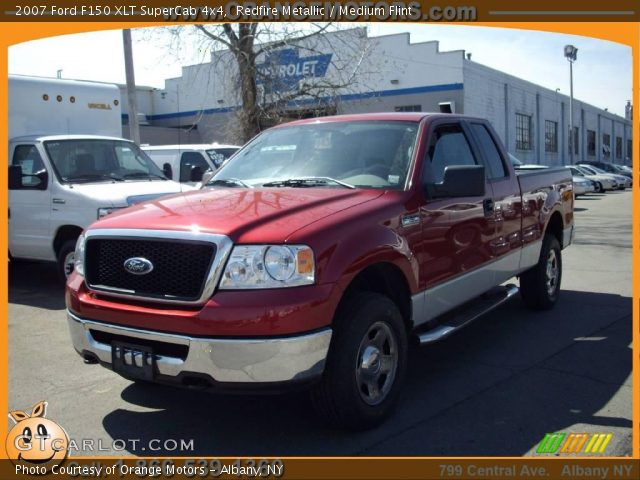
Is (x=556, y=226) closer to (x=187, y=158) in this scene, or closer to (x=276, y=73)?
(x=187, y=158)

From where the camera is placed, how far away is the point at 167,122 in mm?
40312

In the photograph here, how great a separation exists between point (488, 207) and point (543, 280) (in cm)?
188

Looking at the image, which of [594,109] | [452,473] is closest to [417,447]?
[452,473]

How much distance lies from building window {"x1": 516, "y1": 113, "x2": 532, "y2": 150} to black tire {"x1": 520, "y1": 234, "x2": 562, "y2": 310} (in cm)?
3400

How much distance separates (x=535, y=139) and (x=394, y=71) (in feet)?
45.9

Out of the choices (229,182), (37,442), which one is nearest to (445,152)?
(229,182)

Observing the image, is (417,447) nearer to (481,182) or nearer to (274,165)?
(481,182)

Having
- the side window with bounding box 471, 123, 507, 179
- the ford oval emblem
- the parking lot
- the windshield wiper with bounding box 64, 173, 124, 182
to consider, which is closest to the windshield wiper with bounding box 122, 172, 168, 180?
the windshield wiper with bounding box 64, 173, 124, 182

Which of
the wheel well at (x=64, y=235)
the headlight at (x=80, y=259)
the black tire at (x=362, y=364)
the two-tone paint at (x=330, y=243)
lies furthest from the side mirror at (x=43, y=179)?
the black tire at (x=362, y=364)

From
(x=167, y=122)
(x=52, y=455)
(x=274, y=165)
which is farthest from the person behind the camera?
(x=167, y=122)

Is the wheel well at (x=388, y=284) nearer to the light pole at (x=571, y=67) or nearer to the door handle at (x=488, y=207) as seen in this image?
the door handle at (x=488, y=207)

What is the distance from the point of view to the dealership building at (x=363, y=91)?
67.2 ft

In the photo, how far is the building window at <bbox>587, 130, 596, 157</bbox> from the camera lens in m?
57.4

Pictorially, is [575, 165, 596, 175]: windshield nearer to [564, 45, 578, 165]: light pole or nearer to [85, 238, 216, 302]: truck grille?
[564, 45, 578, 165]: light pole
